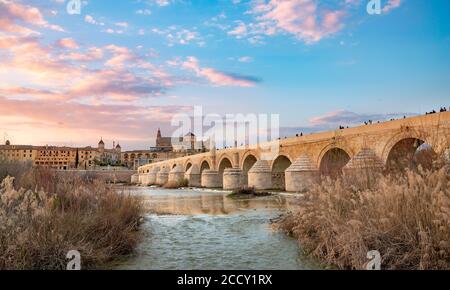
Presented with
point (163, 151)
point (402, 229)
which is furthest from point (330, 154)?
point (163, 151)

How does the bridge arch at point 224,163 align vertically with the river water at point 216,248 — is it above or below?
above

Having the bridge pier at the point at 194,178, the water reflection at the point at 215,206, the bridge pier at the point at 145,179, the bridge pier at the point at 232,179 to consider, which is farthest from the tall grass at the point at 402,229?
the bridge pier at the point at 145,179

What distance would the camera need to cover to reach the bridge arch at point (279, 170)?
32.6m

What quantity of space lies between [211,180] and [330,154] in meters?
18.7

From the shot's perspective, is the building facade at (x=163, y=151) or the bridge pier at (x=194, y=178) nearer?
the bridge pier at (x=194, y=178)

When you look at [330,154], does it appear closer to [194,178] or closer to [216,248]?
[216,248]

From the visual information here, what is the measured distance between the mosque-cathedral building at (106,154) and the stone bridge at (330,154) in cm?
2399

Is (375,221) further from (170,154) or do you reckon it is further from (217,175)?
(170,154)

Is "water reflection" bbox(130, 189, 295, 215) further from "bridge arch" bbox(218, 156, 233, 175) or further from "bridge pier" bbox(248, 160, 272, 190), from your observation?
"bridge arch" bbox(218, 156, 233, 175)

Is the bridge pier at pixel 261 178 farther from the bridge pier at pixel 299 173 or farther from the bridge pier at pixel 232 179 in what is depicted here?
the bridge pier at pixel 299 173

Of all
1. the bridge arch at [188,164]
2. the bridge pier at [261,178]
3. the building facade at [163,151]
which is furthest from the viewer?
the building facade at [163,151]

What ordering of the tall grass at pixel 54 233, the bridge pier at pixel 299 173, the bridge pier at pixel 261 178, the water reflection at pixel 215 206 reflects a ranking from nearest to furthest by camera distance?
→ the tall grass at pixel 54 233, the water reflection at pixel 215 206, the bridge pier at pixel 299 173, the bridge pier at pixel 261 178

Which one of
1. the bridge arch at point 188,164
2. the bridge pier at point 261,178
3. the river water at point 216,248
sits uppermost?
the bridge arch at point 188,164
